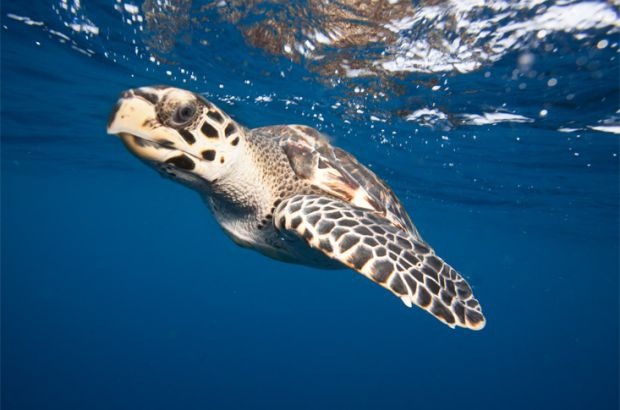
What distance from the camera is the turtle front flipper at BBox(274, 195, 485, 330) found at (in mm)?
2219

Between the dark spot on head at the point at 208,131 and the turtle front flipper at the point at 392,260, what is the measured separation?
2.91ft

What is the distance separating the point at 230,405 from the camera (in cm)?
2111

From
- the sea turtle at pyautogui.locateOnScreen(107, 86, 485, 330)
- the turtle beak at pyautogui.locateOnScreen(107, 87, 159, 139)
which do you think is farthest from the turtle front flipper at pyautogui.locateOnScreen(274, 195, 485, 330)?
the turtle beak at pyautogui.locateOnScreen(107, 87, 159, 139)

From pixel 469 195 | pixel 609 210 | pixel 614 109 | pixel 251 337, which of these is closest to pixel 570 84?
pixel 614 109

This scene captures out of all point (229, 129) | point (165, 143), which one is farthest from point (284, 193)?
point (165, 143)

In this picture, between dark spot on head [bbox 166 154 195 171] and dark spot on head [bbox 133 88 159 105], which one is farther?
dark spot on head [bbox 166 154 195 171]

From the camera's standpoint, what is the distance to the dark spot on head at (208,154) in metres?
2.85

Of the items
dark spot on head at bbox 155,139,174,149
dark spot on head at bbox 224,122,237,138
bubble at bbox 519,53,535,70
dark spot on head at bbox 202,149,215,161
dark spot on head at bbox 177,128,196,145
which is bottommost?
dark spot on head at bbox 155,139,174,149

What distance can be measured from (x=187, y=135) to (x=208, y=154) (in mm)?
269

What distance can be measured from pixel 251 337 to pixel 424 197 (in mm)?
31653

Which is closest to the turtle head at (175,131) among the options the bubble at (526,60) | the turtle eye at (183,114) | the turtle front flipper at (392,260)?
the turtle eye at (183,114)

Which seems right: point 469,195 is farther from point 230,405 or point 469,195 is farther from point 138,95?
point 230,405

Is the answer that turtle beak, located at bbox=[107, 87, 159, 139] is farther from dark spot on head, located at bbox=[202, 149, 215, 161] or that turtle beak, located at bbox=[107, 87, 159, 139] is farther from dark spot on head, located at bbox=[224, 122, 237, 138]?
dark spot on head, located at bbox=[224, 122, 237, 138]

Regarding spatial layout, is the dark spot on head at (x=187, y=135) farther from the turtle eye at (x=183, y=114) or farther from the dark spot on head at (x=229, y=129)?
the dark spot on head at (x=229, y=129)
